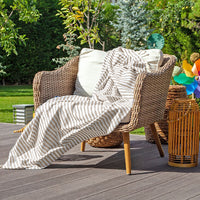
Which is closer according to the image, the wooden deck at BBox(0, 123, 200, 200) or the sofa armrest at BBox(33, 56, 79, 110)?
the wooden deck at BBox(0, 123, 200, 200)

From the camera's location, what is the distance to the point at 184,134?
2717 millimetres

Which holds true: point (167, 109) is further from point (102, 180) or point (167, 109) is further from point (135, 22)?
point (135, 22)

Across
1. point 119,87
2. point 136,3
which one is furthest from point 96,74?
point 136,3

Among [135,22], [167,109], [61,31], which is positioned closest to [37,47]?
[61,31]

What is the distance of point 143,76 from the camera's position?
2580mm

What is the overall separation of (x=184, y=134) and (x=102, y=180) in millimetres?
724

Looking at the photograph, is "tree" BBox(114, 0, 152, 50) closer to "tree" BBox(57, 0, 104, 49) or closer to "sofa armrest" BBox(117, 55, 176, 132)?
"tree" BBox(57, 0, 104, 49)

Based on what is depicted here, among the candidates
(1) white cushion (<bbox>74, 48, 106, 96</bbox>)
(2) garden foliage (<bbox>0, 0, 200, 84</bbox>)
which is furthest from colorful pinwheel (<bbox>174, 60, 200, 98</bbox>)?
(2) garden foliage (<bbox>0, 0, 200, 84</bbox>)

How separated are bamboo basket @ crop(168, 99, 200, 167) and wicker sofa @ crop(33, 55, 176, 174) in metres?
0.15

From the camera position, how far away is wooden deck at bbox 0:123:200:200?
210 centimetres

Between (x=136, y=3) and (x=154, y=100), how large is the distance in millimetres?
8911

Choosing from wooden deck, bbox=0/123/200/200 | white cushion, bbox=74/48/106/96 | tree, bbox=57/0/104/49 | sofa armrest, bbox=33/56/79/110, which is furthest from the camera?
tree, bbox=57/0/104/49

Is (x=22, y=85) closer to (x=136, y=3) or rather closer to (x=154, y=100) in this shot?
(x=136, y=3)

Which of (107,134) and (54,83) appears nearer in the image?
(107,134)
